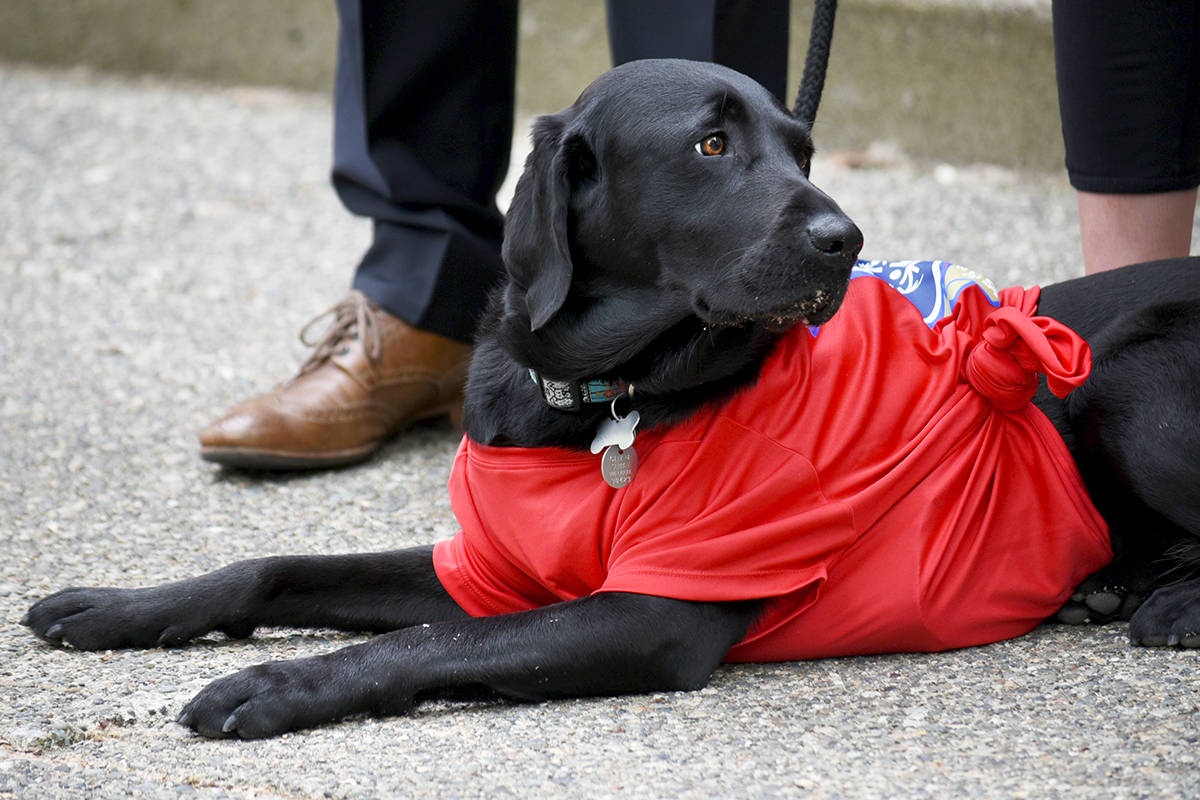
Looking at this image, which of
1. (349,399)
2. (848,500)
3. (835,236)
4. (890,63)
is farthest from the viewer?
(890,63)

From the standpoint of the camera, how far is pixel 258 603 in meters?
2.30

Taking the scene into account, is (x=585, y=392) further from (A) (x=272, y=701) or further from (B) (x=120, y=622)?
(B) (x=120, y=622)

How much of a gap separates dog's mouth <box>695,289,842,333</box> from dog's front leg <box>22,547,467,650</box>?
716 millimetres

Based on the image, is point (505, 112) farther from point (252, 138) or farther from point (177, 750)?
point (252, 138)

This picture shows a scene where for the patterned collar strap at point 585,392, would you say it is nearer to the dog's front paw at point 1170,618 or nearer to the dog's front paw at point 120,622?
the dog's front paw at point 120,622

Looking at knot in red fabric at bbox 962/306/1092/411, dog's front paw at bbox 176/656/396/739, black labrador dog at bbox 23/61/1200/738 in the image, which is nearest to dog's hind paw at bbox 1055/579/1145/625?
black labrador dog at bbox 23/61/1200/738

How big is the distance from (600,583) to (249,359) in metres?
2.20

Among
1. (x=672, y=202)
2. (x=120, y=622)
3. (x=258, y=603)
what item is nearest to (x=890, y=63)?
(x=672, y=202)

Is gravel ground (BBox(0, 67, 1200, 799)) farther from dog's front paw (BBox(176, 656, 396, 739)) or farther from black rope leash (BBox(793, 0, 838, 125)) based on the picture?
black rope leash (BBox(793, 0, 838, 125))

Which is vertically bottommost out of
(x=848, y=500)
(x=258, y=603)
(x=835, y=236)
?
(x=258, y=603)

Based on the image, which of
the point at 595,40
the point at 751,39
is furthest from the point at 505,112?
the point at 595,40

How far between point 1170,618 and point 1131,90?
1115 millimetres

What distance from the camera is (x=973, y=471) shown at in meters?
2.17

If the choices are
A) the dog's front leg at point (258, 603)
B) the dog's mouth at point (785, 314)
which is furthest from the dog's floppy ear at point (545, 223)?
the dog's front leg at point (258, 603)
